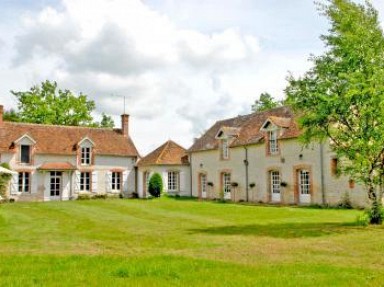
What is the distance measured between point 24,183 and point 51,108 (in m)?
13.4

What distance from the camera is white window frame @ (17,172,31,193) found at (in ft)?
109

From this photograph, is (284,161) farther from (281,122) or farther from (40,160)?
(40,160)

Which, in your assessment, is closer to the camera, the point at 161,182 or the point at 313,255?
the point at 313,255

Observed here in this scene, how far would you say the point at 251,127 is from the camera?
3209cm

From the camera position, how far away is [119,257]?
921 cm

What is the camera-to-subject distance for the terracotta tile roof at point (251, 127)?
2806 centimetres

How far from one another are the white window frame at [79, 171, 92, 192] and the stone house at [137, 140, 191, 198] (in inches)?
167

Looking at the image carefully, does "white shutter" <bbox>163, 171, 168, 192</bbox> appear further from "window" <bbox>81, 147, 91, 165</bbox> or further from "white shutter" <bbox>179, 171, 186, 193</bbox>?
"window" <bbox>81, 147, 91, 165</bbox>

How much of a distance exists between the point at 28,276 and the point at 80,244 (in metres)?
3.86

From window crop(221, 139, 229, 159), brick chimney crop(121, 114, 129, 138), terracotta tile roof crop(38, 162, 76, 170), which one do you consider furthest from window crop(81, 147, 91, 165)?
window crop(221, 139, 229, 159)

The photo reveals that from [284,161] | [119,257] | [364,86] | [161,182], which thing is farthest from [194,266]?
[161,182]

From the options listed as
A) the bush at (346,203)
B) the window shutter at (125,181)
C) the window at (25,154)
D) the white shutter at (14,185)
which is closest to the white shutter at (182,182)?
the window shutter at (125,181)

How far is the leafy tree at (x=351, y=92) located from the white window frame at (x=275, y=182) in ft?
40.9

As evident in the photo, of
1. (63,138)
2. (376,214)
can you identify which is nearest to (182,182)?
(63,138)
